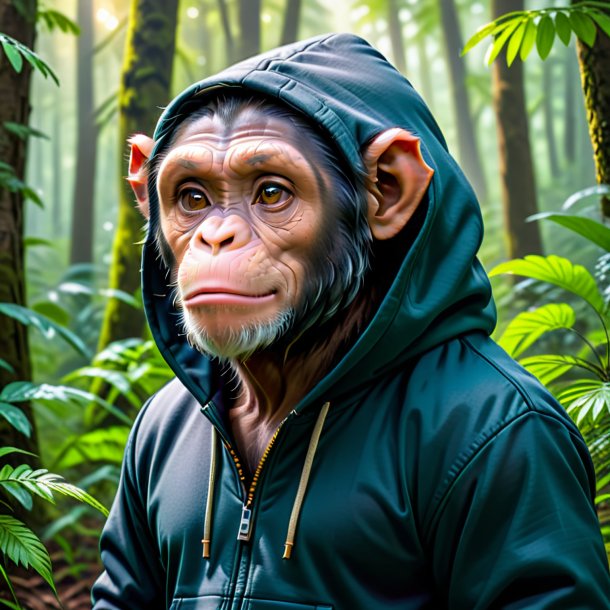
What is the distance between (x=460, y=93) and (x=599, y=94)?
9.21 metres

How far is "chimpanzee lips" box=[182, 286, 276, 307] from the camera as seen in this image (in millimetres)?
1704

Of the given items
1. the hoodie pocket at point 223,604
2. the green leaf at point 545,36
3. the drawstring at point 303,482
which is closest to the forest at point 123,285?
the green leaf at point 545,36

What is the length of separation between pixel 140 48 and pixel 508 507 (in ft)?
15.9

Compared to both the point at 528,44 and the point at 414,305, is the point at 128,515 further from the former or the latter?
the point at 528,44

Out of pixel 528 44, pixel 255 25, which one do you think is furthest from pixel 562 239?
pixel 528 44

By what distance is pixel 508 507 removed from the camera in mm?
1588

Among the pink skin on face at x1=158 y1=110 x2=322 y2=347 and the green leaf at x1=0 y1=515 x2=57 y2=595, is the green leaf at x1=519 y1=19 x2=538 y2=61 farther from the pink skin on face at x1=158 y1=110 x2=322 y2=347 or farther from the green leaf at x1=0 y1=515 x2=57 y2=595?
the green leaf at x1=0 y1=515 x2=57 y2=595

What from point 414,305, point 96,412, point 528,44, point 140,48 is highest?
point 140,48

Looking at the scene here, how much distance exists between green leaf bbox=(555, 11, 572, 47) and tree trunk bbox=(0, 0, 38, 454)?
2.01 meters

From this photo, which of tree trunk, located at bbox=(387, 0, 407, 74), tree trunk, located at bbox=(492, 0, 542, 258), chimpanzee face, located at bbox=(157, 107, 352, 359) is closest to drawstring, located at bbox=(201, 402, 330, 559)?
chimpanzee face, located at bbox=(157, 107, 352, 359)

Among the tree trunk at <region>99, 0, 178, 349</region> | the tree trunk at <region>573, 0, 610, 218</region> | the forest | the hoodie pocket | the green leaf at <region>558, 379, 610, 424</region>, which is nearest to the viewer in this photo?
the hoodie pocket

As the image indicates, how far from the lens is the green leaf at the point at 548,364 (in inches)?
113

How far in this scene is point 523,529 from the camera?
1562 mm

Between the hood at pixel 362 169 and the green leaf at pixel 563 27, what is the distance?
2.99 feet
